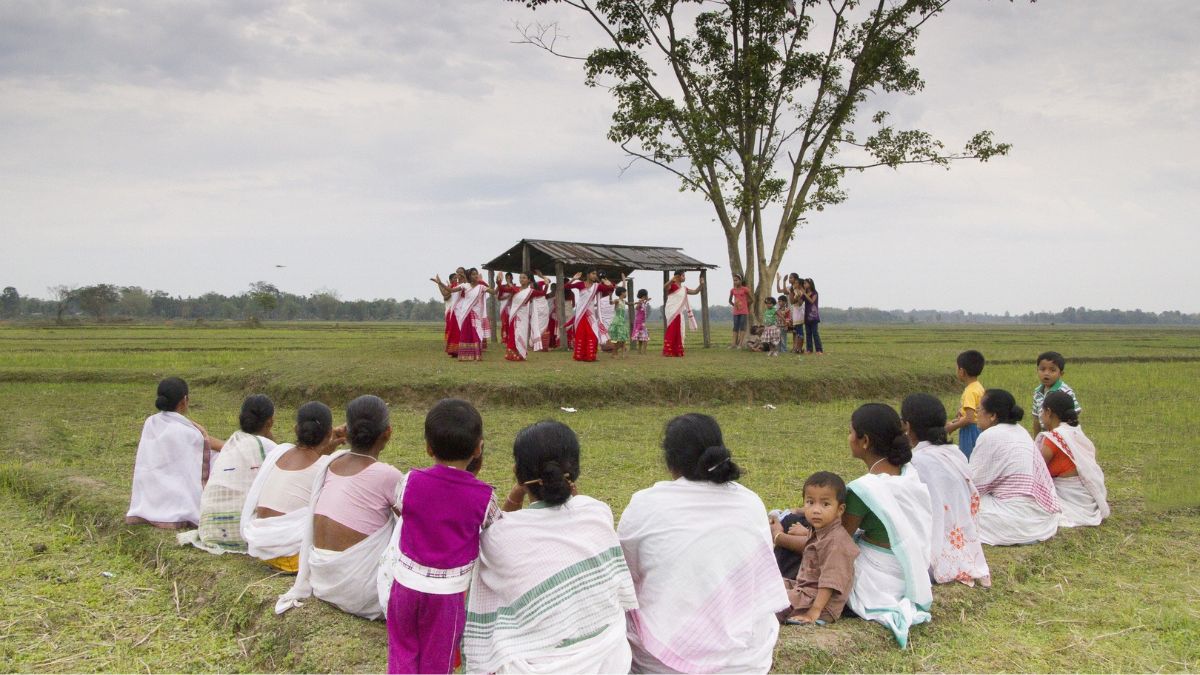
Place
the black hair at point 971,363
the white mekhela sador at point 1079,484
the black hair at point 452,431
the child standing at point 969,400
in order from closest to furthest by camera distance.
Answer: the black hair at point 452,431 < the white mekhela sador at point 1079,484 < the child standing at point 969,400 < the black hair at point 971,363

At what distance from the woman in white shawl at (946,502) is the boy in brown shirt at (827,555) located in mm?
739

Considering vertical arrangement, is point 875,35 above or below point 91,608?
above

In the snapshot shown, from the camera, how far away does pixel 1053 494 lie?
556 cm

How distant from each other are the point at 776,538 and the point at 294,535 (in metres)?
2.71

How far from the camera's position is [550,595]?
315 cm

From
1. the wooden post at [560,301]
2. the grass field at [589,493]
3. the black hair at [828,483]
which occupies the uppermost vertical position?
the wooden post at [560,301]

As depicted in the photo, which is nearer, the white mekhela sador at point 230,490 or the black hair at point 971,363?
the white mekhela sador at point 230,490

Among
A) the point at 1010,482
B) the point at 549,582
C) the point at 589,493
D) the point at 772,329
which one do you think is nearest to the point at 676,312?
the point at 772,329

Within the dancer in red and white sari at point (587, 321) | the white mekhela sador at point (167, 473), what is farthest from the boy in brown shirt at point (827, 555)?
the dancer in red and white sari at point (587, 321)

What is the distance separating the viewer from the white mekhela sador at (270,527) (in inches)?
178

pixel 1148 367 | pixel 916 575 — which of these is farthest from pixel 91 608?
pixel 1148 367

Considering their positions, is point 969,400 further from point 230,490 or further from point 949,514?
point 230,490

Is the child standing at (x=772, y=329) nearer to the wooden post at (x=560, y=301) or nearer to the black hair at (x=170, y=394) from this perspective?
the wooden post at (x=560, y=301)

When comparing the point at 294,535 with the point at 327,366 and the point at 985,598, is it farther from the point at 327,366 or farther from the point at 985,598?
the point at 327,366
